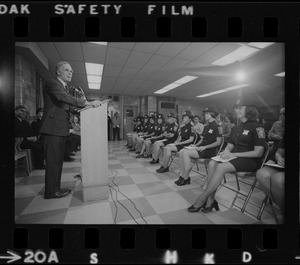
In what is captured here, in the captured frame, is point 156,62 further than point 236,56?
Yes

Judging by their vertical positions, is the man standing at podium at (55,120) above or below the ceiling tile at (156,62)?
below

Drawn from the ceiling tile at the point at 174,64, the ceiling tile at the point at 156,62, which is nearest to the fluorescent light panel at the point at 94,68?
the ceiling tile at the point at 156,62

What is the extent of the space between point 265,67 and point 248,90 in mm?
4216

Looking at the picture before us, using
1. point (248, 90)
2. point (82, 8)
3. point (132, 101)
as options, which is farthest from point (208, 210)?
point (132, 101)

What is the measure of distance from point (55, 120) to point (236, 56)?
14.4 ft

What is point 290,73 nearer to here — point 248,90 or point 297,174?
point 297,174

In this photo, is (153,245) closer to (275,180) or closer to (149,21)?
(275,180)

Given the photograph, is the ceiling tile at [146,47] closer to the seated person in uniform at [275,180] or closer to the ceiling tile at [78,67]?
the ceiling tile at [78,67]

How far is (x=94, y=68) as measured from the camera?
15.7 ft

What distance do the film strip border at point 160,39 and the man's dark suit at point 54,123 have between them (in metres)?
0.42

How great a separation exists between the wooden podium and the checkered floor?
0.48 ft

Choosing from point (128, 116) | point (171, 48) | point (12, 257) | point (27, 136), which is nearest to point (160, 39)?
point (12, 257)

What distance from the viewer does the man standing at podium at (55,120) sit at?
1.73 m

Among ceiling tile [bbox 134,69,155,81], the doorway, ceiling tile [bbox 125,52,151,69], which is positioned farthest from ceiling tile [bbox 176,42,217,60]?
the doorway
